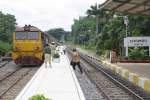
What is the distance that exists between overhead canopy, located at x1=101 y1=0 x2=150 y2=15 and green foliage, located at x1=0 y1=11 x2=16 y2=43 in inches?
1620

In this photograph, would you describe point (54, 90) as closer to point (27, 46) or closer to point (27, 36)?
point (27, 46)

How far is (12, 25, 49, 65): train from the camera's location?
38.8 m

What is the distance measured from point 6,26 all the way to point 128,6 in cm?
5275

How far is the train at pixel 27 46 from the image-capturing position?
127 feet

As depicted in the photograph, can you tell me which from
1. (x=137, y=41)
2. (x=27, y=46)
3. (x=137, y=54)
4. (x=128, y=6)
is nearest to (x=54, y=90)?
(x=128, y=6)

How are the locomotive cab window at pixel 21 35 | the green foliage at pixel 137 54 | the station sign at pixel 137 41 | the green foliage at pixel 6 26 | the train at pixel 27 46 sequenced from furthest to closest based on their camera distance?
the green foliage at pixel 6 26 < the green foliage at pixel 137 54 < the station sign at pixel 137 41 < the locomotive cab window at pixel 21 35 < the train at pixel 27 46

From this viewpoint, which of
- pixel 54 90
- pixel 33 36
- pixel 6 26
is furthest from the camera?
pixel 6 26

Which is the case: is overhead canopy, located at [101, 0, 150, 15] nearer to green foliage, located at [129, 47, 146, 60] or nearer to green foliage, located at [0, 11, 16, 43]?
green foliage, located at [129, 47, 146, 60]

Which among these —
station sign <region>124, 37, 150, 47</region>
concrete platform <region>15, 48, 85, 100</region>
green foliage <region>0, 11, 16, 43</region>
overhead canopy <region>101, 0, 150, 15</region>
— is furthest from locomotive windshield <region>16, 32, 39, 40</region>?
green foliage <region>0, 11, 16, 43</region>

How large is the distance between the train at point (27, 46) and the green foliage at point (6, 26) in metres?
34.6

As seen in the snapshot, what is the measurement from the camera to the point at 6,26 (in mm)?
82875

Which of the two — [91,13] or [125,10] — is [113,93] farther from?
[91,13]

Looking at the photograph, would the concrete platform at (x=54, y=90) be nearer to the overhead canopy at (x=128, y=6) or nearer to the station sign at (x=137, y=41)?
the overhead canopy at (x=128, y=6)

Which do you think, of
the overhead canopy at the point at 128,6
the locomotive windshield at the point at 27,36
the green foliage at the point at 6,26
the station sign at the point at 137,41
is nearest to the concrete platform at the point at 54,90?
the overhead canopy at the point at 128,6
